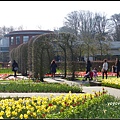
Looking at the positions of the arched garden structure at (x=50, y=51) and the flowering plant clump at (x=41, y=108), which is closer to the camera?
the flowering plant clump at (x=41, y=108)

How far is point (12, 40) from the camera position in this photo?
8094cm

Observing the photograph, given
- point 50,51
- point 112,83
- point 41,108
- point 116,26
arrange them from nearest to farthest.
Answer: point 41,108 < point 112,83 < point 50,51 < point 116,26

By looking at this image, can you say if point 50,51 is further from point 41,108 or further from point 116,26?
point 116,26

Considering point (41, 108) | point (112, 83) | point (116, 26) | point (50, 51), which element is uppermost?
point (116, 26)

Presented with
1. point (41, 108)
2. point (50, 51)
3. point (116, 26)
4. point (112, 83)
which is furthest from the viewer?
point (116, 26)

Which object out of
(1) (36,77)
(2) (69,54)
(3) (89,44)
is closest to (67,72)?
(2) (69,54)

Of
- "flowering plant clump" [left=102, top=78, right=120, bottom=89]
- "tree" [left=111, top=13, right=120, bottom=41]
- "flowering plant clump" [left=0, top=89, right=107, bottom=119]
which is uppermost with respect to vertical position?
"tree" [left=111, top=13, right=120, bottom=41]

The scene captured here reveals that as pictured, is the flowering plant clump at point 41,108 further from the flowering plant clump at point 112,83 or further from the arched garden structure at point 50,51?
the arched garden structure at point 50,51

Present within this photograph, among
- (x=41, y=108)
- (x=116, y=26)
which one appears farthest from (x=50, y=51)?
(x=116, y=26)

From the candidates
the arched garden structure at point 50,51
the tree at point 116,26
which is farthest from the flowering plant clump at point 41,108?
the tree at point 116,26

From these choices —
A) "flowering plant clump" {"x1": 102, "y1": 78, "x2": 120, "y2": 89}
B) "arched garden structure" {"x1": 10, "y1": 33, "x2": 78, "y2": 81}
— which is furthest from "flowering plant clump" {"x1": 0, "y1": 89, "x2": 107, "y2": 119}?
"arched garden structure" {"x1": 10, "y1": 33, "x2": 78, "y2": 81}

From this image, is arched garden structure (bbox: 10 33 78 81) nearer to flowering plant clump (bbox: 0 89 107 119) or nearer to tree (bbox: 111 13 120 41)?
flowering plant clump (bbox: 0 89 107 119)

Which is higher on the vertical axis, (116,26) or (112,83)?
(116,26)

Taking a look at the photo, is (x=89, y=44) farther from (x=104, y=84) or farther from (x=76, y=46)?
(x=104, y=84)
